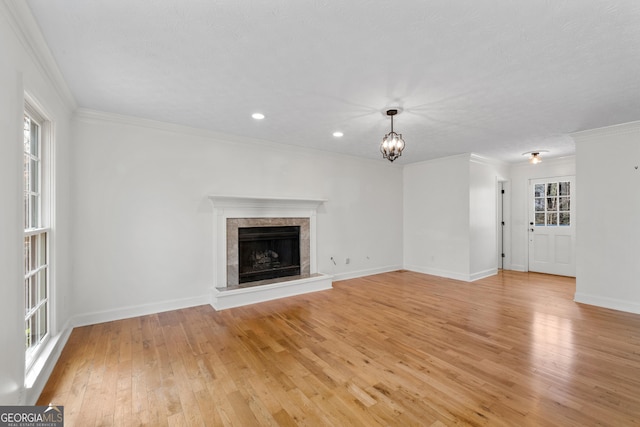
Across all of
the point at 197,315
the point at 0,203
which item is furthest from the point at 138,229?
the point at 0,203

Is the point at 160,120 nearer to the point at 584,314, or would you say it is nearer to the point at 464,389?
the point at 464,389

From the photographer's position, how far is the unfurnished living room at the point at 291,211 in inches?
71.9

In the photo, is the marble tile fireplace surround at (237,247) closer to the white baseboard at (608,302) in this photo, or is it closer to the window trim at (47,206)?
the window trim at (47,206)

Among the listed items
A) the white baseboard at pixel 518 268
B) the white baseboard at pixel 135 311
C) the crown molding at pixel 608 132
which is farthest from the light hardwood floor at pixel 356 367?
the white baseboard at pixel 518 268

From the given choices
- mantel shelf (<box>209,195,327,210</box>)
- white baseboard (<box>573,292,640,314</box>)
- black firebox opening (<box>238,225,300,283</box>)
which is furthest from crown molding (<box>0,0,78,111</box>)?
white baseboard (<box>573,292,640,314</box>)

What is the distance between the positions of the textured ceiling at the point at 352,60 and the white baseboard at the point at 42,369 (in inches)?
95.5

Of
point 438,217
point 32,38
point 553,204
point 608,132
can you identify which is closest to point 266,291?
point 32,38

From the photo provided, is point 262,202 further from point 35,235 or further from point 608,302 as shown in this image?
point 608,302

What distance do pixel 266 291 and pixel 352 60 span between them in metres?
3.38

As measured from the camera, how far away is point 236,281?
14.5 feet

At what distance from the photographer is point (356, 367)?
96.6 inches

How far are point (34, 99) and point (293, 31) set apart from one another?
6.75ft

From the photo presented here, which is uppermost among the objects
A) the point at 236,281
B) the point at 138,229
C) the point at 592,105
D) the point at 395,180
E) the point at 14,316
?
the point at 592,105

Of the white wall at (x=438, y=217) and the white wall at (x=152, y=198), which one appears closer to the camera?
the white wall at (x=152, y=198)
